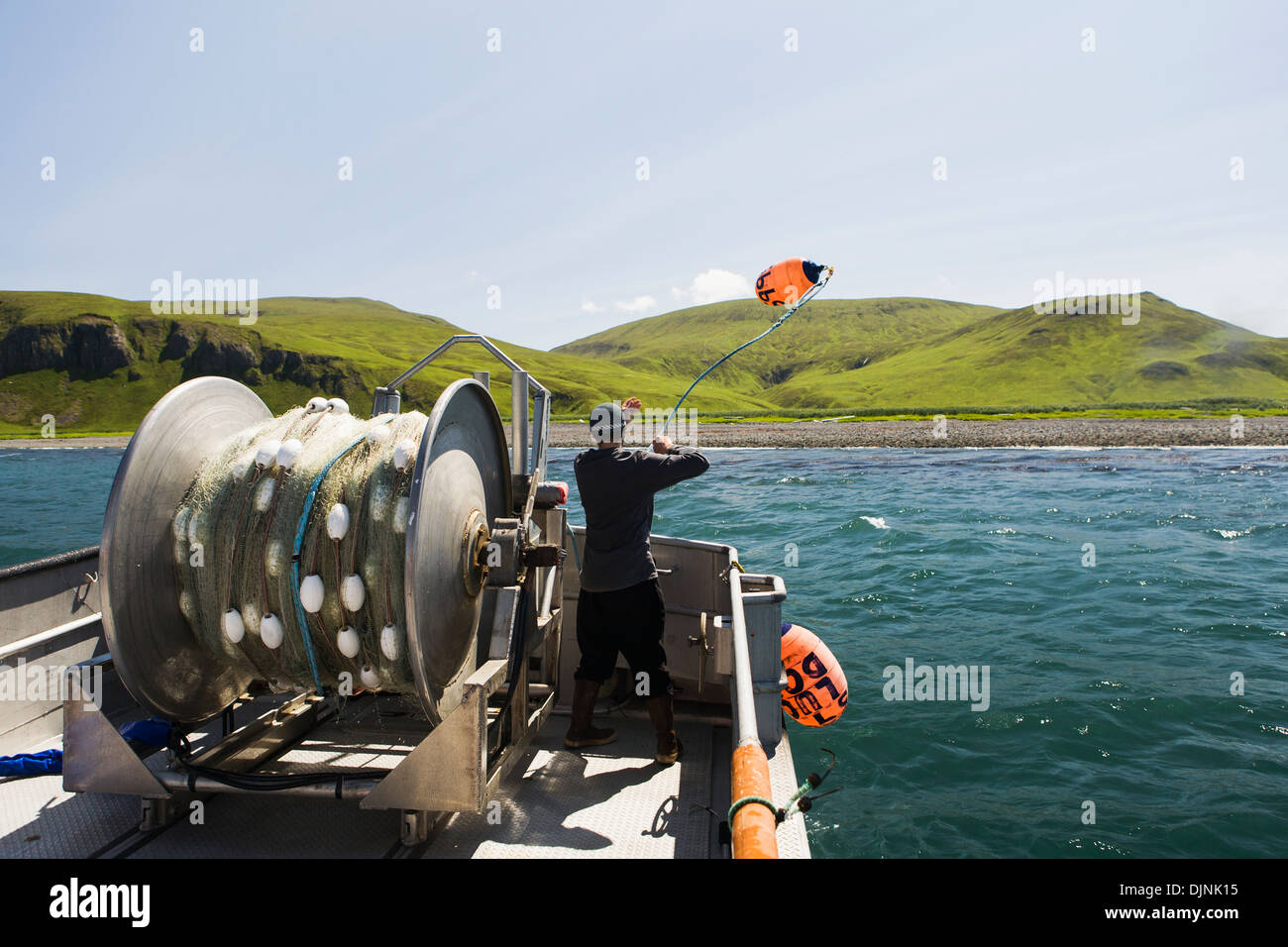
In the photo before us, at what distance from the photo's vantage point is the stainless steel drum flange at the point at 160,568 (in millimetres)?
4254

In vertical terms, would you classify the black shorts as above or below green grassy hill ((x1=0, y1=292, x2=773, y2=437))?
below

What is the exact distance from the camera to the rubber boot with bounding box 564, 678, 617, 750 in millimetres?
5551

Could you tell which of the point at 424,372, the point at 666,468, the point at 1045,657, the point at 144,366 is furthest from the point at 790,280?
the point at 144,366

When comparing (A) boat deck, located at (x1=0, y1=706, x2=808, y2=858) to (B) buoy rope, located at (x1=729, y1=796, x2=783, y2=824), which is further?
(A) boat deck, located at (x1=0, y1=706, x2=808, y2=858)

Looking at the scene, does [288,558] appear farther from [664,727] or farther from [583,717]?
[664,727]

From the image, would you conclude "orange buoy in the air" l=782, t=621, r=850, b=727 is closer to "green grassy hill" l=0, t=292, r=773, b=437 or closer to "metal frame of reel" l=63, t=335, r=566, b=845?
"metal frame of reel" l=63, t=335, r=566, b=845

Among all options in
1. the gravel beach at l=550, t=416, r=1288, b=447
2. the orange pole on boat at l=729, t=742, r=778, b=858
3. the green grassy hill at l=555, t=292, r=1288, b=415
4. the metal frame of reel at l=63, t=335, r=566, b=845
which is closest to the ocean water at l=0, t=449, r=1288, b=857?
the metal frame of reel at l=63, t=335, r=566, b=845

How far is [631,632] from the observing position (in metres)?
5.33

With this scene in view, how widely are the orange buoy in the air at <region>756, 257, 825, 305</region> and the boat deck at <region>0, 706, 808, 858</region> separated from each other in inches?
180

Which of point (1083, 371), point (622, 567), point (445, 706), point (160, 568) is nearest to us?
point (160, 568)

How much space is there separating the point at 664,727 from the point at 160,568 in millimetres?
3253

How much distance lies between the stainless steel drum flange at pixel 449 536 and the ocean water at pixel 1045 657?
4.10 metres

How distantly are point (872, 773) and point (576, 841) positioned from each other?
16.2ft
